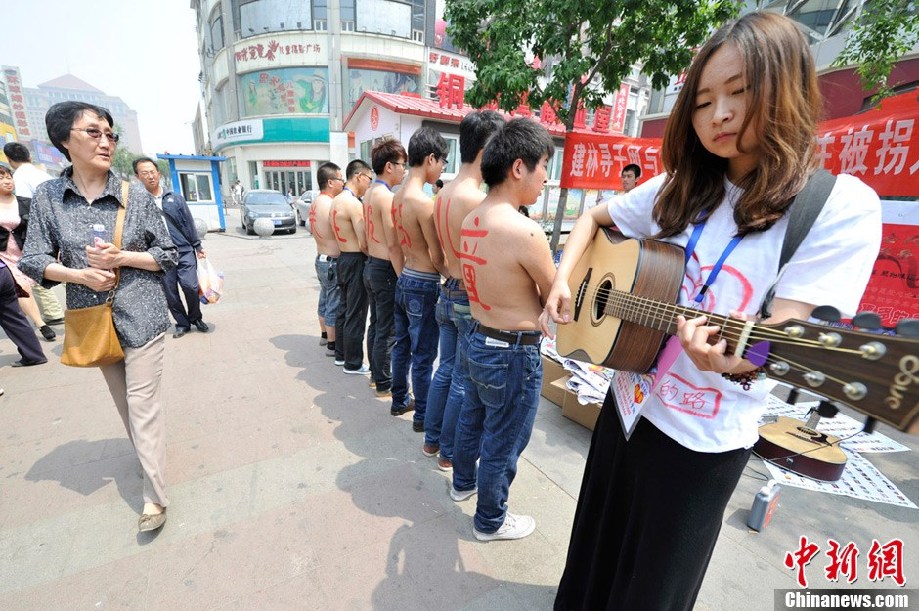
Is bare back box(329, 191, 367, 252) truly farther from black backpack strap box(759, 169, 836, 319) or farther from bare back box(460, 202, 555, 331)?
black backpack strap box(759, 169, 836, 319)

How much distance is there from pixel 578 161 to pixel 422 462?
5778mm

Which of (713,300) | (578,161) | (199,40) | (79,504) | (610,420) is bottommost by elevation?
(79,504)

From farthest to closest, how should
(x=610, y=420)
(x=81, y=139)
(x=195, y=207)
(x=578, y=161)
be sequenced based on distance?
(x=195, y=207), (x=578, y=161), (x=81, y=139), (x=610, y=420)

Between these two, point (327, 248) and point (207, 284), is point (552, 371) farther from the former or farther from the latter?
point (207, 284)

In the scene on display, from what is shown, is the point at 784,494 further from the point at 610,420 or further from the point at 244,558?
the point at 244,558

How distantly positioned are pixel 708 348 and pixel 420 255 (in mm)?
2193

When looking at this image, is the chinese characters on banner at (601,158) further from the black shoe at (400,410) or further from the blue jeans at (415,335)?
the black shoe at (400,410)

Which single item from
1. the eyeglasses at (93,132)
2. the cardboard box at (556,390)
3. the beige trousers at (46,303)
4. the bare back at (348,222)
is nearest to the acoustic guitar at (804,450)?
the cardboard box at (556,390)

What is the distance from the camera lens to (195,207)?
1352 cm

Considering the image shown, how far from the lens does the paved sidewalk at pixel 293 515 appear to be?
1.88 meters

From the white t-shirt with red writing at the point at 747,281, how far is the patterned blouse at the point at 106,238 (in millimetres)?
2412

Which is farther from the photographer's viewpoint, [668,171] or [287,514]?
[287,514]

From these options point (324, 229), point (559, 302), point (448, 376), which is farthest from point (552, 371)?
point (324, 229)

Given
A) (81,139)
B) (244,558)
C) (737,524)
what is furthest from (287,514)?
(737,524)
